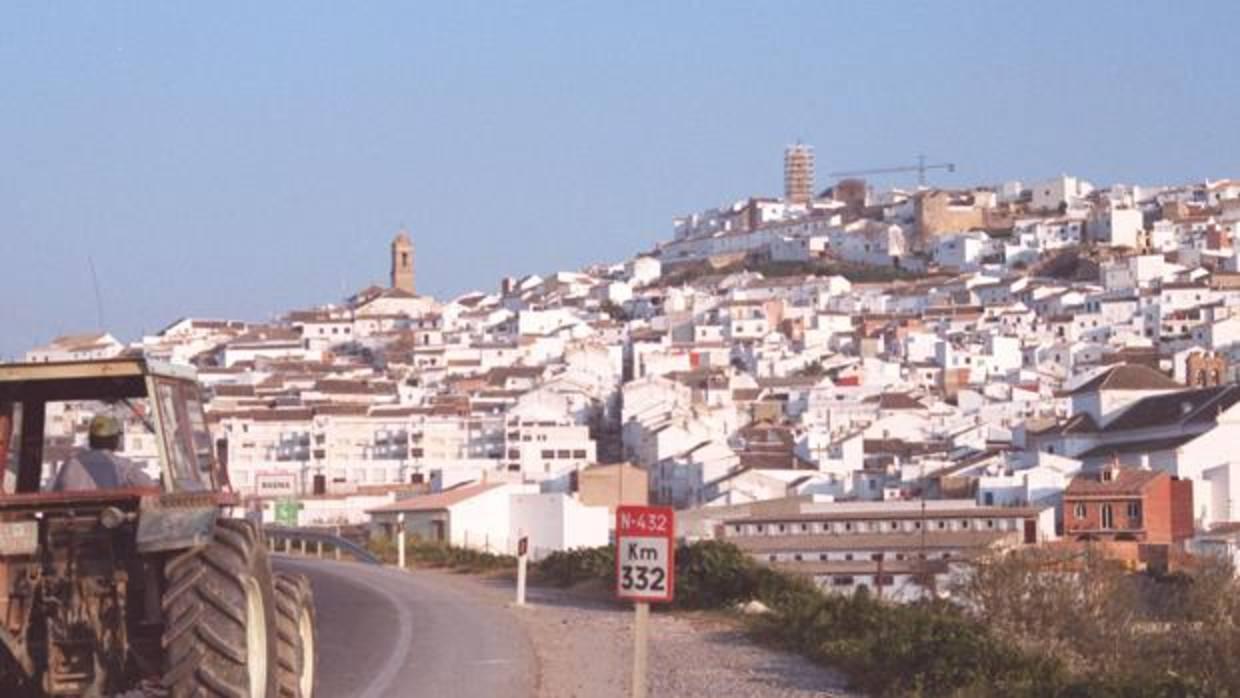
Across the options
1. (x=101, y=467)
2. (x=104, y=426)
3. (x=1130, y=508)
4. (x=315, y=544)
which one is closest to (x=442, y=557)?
(x=315, y=544)

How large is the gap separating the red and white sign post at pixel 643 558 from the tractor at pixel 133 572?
2.05 meters

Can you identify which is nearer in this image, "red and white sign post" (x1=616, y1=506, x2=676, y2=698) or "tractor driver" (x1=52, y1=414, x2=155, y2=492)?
"tractor driver" (x1=52, y1=414, x2=155, y2=492)

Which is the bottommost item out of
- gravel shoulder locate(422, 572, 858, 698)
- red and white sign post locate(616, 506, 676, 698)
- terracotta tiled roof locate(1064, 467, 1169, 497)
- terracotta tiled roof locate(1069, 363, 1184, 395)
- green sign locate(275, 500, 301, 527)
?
gravel shoulder locate(422, 572, 858, 698)

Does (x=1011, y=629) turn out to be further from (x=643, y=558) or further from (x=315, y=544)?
(x=315, y=544)

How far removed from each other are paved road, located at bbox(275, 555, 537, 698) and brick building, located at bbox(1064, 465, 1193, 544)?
124ft

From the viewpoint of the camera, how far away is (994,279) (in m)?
184

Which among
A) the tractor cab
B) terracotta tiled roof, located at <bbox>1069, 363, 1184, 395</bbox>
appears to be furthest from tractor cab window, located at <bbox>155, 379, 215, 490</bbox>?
terracotta tiled roof, located at <bbox>1069, 363, 1184, 395</bbox>

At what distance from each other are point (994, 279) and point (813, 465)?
88.0 meters

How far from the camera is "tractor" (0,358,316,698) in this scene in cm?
1076

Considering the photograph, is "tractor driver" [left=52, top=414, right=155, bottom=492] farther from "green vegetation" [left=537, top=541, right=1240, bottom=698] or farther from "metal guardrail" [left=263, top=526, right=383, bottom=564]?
"metal guardrail" [left=263, top=526, right=383, bottom=564]

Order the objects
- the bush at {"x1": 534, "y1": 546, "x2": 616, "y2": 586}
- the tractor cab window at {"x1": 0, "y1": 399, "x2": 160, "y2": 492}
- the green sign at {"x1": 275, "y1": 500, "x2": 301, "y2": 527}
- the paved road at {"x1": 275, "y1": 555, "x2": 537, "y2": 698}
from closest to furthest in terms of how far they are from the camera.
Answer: the tractor cab window at {"x1": 0, "y1": 399, "x2": 160, "y2": 492} → the paved road at {"x1": 275, "y1": 555, "x2": 537, "y2": 698} → the bush at {"x1": 534, "y1": 546, "x2": 616, "y2": 586} → the green sign at {"x1": 275, "y1": 500, "x2": 301, "y2": 527}

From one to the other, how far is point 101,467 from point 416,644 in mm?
10614

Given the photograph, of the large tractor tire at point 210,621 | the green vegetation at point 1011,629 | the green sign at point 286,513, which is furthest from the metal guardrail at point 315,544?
the large tractor tire at point 210,621

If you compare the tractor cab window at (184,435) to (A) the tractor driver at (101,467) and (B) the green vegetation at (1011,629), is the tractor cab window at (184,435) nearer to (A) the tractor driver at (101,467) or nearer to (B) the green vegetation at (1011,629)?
(A) the tractor driver at (101,467)
